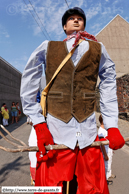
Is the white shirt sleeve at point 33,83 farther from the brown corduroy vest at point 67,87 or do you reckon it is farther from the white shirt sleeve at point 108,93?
the white shirt sleeve at point 108,93

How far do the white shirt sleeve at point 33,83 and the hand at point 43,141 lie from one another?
0.06 m

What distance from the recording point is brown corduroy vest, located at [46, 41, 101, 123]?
4.23ft

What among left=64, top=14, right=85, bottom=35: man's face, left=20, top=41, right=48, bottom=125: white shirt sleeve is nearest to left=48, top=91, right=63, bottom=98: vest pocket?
left=20, top=41, right=48, bottom=125: white shirt sleeve

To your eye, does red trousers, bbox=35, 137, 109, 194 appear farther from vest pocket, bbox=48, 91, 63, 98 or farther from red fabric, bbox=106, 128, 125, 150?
vest pocket, bbox=48, 91, 63, 98

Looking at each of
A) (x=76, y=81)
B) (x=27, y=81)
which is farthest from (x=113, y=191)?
(x=27, y=81)

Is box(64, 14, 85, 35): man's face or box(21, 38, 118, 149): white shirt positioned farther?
box(64, 14, 85, 35): man's face

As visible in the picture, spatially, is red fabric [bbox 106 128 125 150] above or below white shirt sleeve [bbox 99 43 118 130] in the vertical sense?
below

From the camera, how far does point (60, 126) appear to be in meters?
1.28

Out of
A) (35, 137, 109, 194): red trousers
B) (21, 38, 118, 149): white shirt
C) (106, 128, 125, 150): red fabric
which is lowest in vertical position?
(35, 137, 109, 194): red trousers

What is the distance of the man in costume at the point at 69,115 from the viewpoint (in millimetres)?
1230

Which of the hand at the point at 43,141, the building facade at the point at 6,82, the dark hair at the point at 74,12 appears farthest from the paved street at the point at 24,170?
the building facade at the point at 6,82

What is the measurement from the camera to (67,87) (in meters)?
1.29

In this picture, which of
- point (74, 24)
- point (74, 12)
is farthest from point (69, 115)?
point (74, 12)

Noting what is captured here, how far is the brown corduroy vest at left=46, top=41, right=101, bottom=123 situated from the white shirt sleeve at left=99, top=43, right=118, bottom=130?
0.20 m
